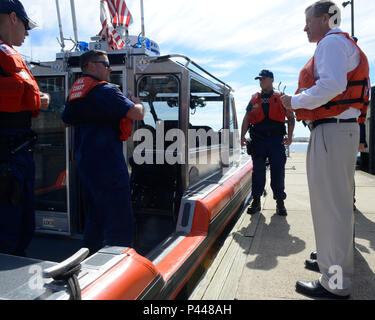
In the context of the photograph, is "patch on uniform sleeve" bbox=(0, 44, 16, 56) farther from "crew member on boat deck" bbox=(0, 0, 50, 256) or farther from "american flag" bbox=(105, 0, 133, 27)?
"american flag" bbox=(105, 0, 133, 27)

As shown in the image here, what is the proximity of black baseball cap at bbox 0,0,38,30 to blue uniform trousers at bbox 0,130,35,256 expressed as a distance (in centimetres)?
71

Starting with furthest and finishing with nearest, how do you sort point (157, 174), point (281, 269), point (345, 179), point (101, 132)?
1. point (157, 174)
2. point (281, 269)
3. point (101, 132)
4. point (345, 179)

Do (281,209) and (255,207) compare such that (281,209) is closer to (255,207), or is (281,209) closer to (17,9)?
(255,207)

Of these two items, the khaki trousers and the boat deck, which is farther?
the boat deck

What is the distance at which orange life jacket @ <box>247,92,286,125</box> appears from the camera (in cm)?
410

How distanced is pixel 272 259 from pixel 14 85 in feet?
7.56

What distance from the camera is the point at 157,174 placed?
3311mm

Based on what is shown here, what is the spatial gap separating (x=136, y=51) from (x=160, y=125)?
0.83 m

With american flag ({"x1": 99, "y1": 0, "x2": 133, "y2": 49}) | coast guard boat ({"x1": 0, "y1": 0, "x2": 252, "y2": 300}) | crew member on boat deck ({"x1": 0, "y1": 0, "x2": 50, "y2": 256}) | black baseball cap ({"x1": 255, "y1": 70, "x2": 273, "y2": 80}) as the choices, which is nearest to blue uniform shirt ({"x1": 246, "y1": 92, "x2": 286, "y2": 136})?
black baseball cap ({"x1": 255, "y1": 70, "x2": 273, "y2": 80})

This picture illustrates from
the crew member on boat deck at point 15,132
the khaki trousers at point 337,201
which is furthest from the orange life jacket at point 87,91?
the khaki trousers at point 337,201

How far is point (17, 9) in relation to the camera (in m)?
2.02

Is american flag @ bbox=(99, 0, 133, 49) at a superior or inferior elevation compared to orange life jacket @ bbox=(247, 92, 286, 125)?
superior
